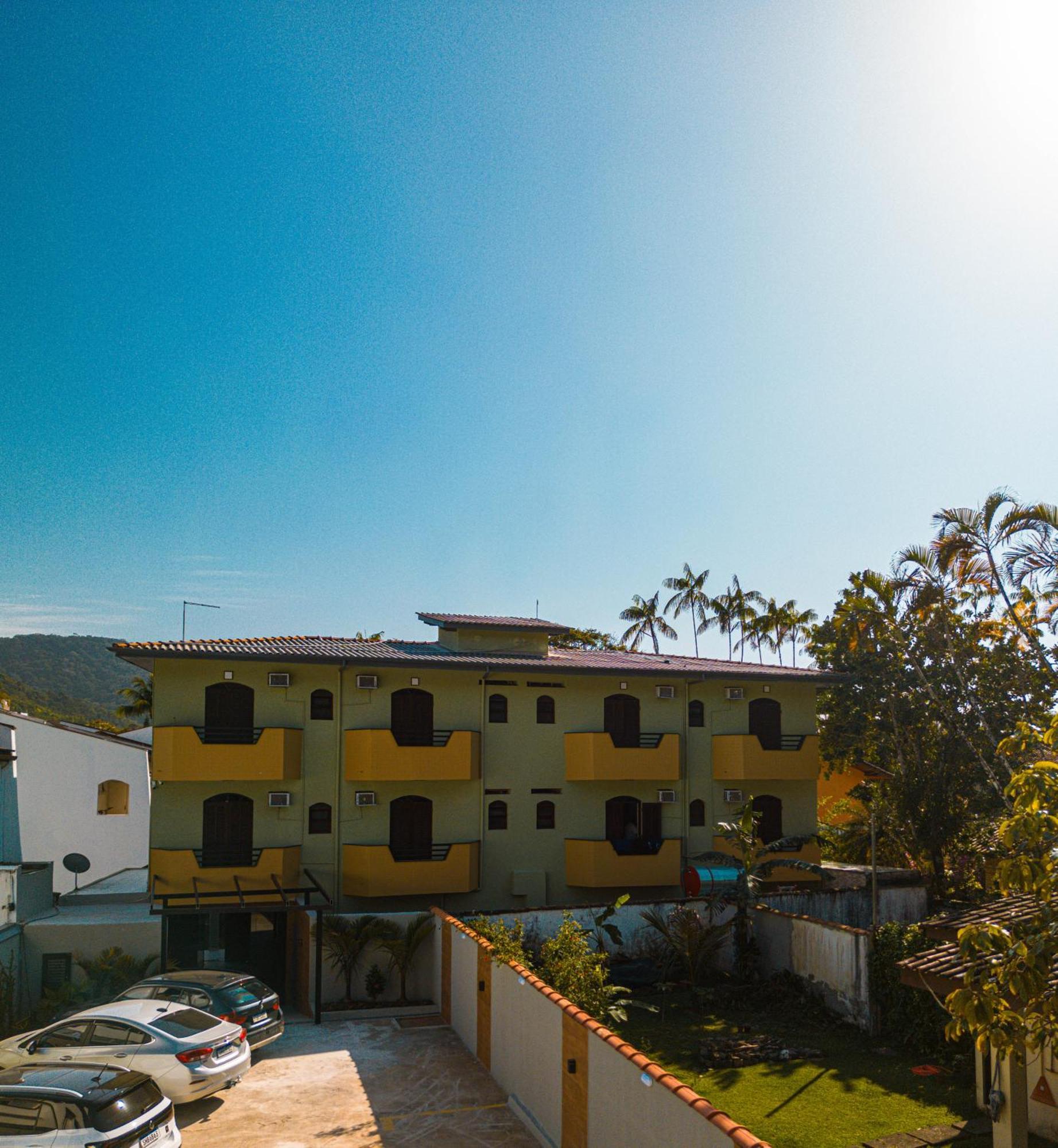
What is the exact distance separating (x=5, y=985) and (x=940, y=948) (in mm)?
17943

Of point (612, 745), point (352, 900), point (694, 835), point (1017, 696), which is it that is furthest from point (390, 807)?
point (1017, 696)

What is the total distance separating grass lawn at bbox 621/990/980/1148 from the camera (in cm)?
1384

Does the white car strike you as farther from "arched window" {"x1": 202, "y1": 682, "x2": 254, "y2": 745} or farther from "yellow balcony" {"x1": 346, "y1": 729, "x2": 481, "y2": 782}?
"yellow balcony" {"x1": 346, "y1": 729, "x2": 481, "y2": 782}

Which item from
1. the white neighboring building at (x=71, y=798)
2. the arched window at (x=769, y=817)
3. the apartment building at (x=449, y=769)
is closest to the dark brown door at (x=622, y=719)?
the apartment building at (x=449, y=769)

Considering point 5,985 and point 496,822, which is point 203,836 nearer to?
point 5,985

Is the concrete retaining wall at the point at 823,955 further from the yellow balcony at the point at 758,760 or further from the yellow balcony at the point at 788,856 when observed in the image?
the yellow balcony at the point at 758,760

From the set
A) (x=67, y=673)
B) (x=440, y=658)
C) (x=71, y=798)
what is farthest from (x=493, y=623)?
(x=67, y=673)

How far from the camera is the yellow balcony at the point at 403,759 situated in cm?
2562

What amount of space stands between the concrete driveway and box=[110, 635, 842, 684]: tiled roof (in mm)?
9868

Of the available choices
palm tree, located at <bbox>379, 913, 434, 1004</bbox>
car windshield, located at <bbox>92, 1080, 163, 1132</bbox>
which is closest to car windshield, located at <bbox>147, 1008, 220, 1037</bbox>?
car windshield, located at <bbox>92, 1080, 163, 1132</bbox>

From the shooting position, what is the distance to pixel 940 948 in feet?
46.9

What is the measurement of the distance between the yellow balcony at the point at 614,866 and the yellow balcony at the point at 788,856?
1.77 metres

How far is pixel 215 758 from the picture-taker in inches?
955

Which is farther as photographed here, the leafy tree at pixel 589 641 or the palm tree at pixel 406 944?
the leafy tree at pixel 589 641
